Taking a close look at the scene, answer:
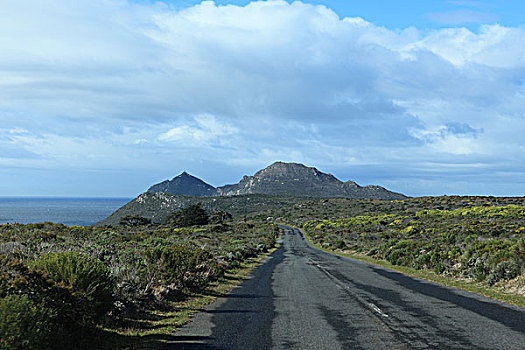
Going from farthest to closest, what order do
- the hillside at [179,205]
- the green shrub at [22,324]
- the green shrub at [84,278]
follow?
the hillside at [179,205] → the green shrub at [84,278] → the green shrub at [22,324]

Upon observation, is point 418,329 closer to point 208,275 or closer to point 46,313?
point 46,313

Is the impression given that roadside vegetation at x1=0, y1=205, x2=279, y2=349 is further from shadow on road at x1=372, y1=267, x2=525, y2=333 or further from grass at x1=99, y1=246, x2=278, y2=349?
shadow on road at x1=372, y1=267, x2=525, y2=333

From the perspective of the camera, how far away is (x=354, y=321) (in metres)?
9.55

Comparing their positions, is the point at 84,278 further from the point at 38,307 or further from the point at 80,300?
the point at 38,307

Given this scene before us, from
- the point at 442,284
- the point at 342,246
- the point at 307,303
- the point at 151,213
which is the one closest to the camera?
the point at 307,303

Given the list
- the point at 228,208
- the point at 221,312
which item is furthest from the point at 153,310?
the point at 228,208

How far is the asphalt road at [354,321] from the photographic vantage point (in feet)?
25.4

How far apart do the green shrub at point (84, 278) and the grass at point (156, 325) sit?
67cm

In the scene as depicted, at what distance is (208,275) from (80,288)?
9862 millimetres

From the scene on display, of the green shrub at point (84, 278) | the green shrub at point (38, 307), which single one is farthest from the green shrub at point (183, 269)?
the green shrub at point (38, 307)

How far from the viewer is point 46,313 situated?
6215 mm

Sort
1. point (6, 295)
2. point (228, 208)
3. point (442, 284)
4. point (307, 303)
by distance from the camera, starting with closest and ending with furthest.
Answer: point (6, 295), point (307, 303), point (442, 284), point (228, 208)

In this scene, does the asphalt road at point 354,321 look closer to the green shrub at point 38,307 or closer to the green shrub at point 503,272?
the green shrub at point 38,307

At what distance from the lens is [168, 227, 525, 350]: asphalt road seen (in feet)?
25.4
